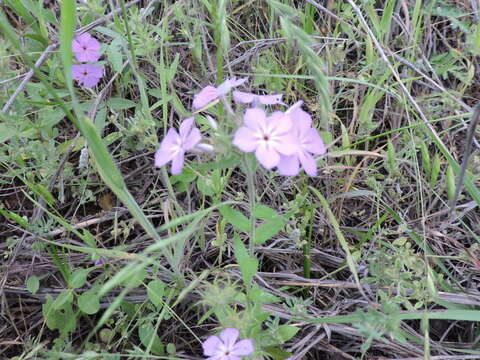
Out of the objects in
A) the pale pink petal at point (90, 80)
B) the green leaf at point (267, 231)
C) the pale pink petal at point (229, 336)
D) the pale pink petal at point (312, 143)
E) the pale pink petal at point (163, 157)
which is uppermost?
the pale pink petal at point (163, 157)

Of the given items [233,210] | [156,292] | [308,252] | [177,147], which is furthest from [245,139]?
[308,252]

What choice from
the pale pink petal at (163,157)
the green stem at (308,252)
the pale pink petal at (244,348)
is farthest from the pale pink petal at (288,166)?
the green stem at (308,252)

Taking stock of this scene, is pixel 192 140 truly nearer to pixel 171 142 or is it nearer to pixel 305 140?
pixel 171 142

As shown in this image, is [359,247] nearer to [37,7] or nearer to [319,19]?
[319,19]

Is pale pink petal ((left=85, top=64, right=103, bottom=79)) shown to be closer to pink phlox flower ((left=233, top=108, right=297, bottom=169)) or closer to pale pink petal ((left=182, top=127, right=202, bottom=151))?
pale pink petal ((left=182, top=127, right=202, bottom=151))

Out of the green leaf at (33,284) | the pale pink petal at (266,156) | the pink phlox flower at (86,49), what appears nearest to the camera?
the pale pink petal at (266,156)

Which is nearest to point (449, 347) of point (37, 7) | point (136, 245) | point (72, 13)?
point (136, 245)

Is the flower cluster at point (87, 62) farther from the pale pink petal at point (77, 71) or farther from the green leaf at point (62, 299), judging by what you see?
the green leaf at point (62, 299)
